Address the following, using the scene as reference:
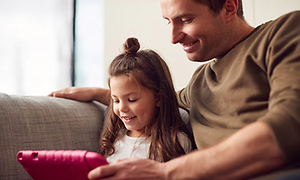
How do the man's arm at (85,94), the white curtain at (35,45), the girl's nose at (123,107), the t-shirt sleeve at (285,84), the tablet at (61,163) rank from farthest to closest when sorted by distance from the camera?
the white curtain at (35,45), the man's arm at (85,94), the girl's nose at (123,107), the tablet at (61,163), the t-shirt sleeve at (285,84)

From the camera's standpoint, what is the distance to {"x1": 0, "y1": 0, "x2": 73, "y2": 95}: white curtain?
2.11 metres

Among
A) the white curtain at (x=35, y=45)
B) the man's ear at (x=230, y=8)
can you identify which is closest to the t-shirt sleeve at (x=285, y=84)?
the man's ear at (x=230, y=8)

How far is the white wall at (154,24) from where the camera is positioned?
1889 mm

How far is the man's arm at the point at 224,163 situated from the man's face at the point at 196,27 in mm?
501

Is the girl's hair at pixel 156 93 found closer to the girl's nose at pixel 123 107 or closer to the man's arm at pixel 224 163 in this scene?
the girl's nose at pixel 123 107

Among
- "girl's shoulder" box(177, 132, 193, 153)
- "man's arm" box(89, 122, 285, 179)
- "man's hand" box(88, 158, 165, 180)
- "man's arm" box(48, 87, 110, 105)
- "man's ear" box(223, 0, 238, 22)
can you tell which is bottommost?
"girl's shoulder" box(177, 132, 193, 153)

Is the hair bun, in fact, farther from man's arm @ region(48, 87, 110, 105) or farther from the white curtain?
the white curtain

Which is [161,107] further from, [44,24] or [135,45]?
[44,24]

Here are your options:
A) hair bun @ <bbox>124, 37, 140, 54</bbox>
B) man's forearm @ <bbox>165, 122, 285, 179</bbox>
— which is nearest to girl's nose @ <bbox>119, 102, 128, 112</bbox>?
hair bun @ <bbox>124, 37, 140, 54</bbox>

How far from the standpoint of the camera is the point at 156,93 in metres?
1.31

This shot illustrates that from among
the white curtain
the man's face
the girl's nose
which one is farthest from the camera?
the white curtain

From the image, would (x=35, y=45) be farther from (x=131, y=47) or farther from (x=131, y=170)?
(x=131, y=170)

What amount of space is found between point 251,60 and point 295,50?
7.0 inches

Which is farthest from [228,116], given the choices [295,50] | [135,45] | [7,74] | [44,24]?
[44,24]
